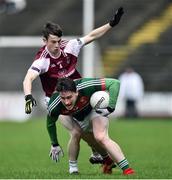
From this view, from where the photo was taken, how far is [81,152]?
16281mm

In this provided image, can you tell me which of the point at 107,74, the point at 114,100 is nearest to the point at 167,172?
the point at 114,100

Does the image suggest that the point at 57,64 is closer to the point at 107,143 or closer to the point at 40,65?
the point at 40,65

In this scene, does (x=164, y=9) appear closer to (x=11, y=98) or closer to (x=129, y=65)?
(x=129, y=65)

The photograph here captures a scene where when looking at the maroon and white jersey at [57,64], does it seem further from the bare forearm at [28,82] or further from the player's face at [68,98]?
the player's face at [68,98]

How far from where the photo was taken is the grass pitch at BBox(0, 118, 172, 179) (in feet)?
36.9

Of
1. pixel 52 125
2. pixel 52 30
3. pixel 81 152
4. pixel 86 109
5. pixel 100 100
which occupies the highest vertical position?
pixel 52 30

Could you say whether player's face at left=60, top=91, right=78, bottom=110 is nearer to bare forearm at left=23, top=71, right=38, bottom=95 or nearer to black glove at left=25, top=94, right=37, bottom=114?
black glove at left=25, top=94, right=37, bottom=114

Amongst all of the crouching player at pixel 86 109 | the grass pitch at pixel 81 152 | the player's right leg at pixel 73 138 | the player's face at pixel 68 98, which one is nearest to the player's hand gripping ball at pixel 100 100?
the crouching player at pixel 86 109

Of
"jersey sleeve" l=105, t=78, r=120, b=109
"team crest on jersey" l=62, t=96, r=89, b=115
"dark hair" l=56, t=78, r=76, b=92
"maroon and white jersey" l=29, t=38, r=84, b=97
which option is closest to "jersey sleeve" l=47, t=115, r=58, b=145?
"team crest on jersey" l=62, t=96, r=89, b=115

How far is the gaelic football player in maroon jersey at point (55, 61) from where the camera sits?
11.1m

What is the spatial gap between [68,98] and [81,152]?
594 centimetres

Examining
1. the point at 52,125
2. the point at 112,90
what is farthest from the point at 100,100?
the point at 52,125

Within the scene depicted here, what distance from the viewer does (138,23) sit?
34656mm

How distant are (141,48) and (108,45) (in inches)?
53.3
